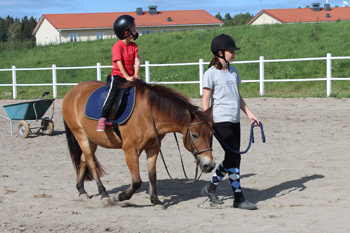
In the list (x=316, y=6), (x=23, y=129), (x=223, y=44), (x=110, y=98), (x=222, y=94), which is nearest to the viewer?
(x=223, y=44)

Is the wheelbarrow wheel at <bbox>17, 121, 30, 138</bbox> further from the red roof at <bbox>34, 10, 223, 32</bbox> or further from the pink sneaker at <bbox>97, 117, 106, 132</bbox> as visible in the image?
the red roof at <bbox>34, 10, 223, 32</bbox>

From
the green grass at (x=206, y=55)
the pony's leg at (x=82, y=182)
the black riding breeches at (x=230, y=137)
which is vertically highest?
the green grass at (x=206, y=55)

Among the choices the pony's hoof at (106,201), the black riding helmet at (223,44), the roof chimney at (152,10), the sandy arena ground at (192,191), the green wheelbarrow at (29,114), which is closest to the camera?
the sandy arena ground at (192,191)

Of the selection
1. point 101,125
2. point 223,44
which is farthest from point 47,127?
point 223,44

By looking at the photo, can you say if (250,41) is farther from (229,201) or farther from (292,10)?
(292,10)

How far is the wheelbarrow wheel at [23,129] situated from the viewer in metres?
11.0

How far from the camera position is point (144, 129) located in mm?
5250

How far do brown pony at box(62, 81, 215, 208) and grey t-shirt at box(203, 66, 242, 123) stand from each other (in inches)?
12.6

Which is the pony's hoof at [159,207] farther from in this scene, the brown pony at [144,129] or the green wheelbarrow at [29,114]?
the green wheelbarrow at [29,114]

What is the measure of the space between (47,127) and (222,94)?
23.7 feet

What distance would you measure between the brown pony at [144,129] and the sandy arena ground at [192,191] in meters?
0.43

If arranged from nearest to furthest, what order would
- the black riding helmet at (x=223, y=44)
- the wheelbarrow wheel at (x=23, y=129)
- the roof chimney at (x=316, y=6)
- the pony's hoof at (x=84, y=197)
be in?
the black riding helmet at (x=223, y=44) → the pony's hoof at (x=84, y=197) → the wheelbarrow wheel at (x=23, y=129) → the roof chimney at (x=316, y=6)

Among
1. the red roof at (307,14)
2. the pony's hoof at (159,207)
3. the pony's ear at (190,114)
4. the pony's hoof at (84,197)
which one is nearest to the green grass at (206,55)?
the pony's hoof at (84,197)

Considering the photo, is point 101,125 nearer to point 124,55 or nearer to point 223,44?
point 124,55
